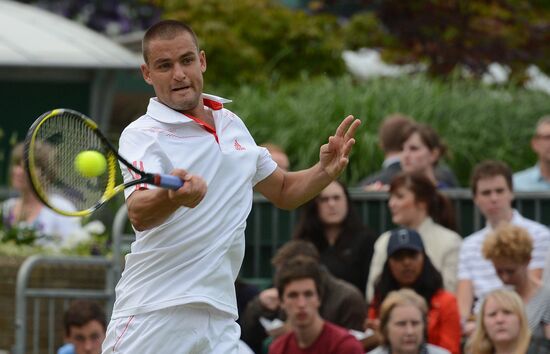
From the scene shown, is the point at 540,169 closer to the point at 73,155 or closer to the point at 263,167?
the point at 263,167

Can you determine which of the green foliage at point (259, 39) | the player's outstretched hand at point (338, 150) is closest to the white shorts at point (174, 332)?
the player's outstretched hand at point (338, 150)

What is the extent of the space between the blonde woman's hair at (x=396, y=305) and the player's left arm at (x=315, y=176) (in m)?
2.09

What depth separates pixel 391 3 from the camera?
64.6 feet

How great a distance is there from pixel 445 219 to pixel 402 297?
59.6 inches

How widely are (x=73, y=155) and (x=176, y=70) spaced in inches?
22.4

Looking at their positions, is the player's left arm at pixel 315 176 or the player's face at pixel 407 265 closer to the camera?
the player's left arm at pixel 315 176

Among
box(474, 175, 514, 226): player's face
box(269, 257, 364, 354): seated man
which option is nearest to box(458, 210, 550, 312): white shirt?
box(474, 175, 514, 226): player's face

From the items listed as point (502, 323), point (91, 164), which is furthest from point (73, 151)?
point (502, 323)

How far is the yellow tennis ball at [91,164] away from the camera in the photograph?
6109 mm

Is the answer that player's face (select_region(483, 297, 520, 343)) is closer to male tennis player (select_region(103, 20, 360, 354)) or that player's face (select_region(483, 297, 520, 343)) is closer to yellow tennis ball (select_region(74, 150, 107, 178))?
male tennis player (select_region(103, 20, 360, 354))

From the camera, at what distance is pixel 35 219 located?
11852mm

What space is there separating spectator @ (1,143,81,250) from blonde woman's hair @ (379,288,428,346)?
3.45 meters

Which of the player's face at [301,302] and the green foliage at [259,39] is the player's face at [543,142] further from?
the green foliage at [259,39]

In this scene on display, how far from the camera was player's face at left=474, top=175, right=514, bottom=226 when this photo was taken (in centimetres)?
996
